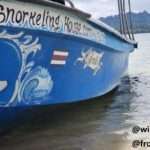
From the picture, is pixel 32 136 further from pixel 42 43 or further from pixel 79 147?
pixel 42 43

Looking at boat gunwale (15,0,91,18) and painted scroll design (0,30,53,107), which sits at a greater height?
boat gunwale (15,0,91,18)

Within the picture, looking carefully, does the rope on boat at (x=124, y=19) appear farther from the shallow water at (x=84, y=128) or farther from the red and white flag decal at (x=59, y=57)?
the red and white flag decal at (x=59, y=57)

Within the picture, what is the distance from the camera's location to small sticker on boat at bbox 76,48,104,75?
24.0 ft

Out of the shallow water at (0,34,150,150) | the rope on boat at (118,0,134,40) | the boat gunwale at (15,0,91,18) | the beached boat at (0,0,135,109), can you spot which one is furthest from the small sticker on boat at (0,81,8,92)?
the rope on boat at (118,0,134,40)

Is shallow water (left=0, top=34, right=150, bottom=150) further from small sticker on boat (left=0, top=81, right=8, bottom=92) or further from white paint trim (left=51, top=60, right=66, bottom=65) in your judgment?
small sticker on boat (left=0, top=81, right=8, bottom=92)

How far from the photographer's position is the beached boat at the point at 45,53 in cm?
556

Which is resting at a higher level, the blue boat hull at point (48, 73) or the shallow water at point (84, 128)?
the blue boat hull at point (48, 73)

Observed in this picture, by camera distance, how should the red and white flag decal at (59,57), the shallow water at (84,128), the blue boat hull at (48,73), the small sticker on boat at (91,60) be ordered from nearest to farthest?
the blue boat hull at (48,73) < the shallow water at (84,128) < the red and white flag decal at (59,57) < the small sticker on boat at (91,60)

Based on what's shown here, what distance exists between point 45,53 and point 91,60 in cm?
173

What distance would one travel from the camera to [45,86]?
249 inches

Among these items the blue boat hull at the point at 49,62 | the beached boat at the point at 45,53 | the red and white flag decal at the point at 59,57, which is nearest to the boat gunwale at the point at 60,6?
the beached boat at the point at 45,53

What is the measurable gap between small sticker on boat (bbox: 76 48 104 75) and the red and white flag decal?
51cm

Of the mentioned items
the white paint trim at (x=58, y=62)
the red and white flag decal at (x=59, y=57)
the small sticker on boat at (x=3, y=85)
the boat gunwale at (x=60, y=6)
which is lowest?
the small sticker on boat at (x=3, y=85)

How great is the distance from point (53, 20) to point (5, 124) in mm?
1477
